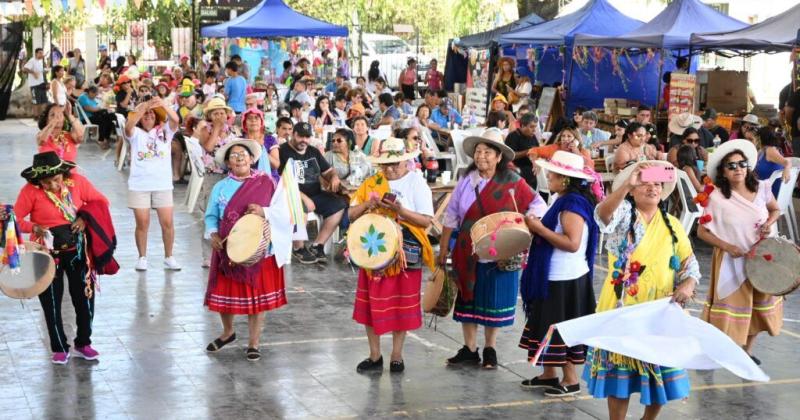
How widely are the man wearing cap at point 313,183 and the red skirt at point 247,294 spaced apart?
3.51 m

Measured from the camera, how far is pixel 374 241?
7902mm

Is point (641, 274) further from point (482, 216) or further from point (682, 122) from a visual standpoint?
point (682, 122)

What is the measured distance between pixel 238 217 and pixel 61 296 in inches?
53.5

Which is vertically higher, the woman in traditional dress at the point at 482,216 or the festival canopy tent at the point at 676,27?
the festival canopy tent at the point at 676,27

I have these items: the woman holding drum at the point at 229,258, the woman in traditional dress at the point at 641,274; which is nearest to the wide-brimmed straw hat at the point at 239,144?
the woman holding drum at the point at 229,258

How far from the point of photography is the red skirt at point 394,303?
8.02 m

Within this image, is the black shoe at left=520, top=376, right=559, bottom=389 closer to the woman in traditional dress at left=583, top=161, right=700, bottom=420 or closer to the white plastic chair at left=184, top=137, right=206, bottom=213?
the woman in traditional dress at left=583, top=161, right=700, bottom=420

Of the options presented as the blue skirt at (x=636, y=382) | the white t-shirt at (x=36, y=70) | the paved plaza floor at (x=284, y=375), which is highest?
the white t-shirt at (x=36, y=70)

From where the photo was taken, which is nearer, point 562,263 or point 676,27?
point 562,263

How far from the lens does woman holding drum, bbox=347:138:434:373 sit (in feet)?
26.0

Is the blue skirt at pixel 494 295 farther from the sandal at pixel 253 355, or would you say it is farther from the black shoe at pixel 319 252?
the black shoe at pixel 319 252

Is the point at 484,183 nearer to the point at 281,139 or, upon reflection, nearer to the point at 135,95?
the point at 281,139

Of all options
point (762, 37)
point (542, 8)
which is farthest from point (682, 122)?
point (542, 8)

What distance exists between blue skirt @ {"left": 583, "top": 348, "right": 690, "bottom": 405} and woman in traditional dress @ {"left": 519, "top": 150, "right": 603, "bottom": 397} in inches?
45.6
